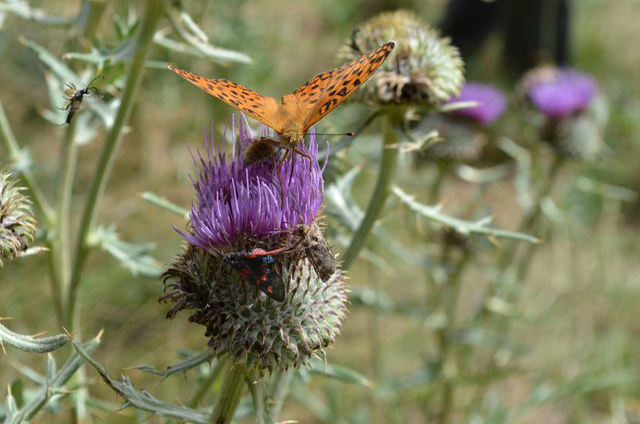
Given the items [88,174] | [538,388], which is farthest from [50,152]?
[538,388]

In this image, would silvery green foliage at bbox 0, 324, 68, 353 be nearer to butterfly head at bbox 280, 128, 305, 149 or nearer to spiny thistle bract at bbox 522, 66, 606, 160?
butterfly head at bbox 280, 128, 305, 149

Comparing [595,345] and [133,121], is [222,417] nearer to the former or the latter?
[595,345]

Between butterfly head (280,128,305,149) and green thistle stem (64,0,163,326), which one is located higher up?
green thistle stem (64,0,163,326)

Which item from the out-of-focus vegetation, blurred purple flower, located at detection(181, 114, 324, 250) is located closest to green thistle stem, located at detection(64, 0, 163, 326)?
the out-of-focus vegetation

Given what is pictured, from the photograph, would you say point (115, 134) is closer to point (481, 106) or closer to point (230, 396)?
point (230, 396)

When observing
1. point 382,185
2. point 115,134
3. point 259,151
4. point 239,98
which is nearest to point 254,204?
point 259,151

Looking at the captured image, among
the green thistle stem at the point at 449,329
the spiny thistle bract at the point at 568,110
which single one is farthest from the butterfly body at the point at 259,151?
the spiny thistle bract at the point at 568,110
